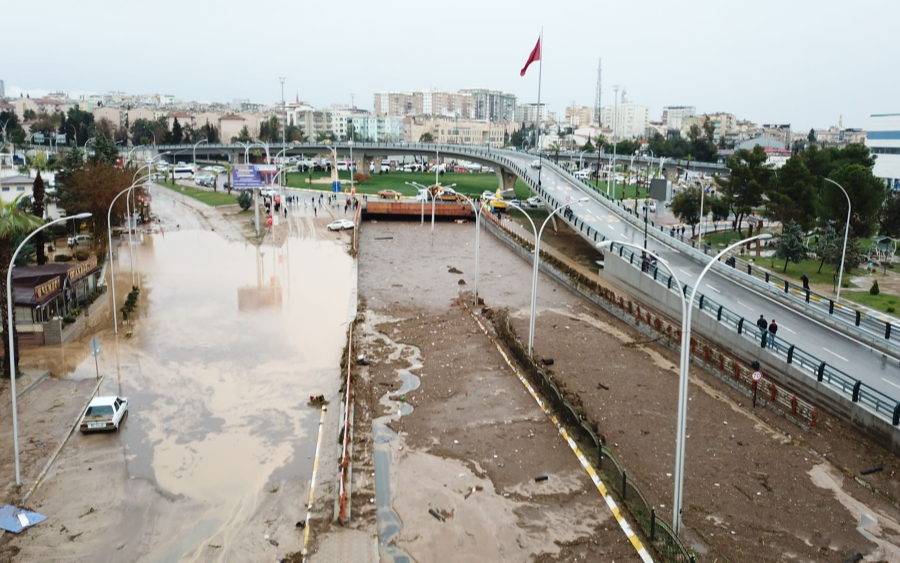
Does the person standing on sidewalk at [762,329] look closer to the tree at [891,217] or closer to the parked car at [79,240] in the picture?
the tree at [891,217]

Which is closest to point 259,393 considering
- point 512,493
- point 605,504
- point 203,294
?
point 512,493

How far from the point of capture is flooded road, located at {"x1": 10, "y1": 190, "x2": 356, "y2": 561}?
50.0ft

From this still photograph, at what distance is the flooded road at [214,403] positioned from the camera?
15.2 meters

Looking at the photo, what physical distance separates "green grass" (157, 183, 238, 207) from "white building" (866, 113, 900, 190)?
67.0 m

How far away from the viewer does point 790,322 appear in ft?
95.6

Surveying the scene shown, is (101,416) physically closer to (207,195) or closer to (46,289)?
(46,289)

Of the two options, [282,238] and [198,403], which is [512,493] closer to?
[198,403]

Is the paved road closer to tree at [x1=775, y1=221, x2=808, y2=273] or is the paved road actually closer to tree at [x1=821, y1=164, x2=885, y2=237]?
tree at [x1=775, y1=221, x2=808, y2=273]

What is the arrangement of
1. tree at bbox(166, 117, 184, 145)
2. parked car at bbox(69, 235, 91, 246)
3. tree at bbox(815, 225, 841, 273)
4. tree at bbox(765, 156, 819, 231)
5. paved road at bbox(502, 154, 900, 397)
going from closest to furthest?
paved road at bbox(502, 154, 900, 397)
tree at bbox(815, 225, 841, 273)
parked car at bbox(69, 235, 91, 246)
tree at bbox(765, 156, 819, 231)
tree at bbox(166, 117, 184, 145)

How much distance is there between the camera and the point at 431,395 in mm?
22594

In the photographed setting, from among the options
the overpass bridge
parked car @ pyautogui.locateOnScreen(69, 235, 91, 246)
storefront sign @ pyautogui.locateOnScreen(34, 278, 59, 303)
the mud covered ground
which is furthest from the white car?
storefront sign @ pyautogui.locateOnScreen(34, 278, 59, 303)

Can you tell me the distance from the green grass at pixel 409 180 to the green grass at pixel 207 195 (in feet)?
45.3

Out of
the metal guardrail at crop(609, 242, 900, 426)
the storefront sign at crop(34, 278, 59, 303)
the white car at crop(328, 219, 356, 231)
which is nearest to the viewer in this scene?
the metal guardrail at crop(609, 242, 900, 426)

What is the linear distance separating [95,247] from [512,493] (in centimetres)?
3815
